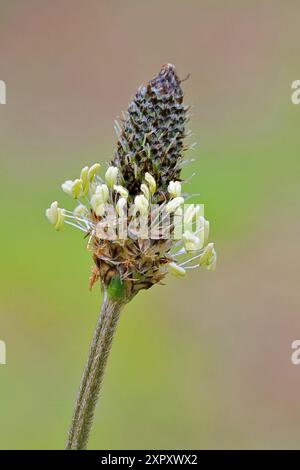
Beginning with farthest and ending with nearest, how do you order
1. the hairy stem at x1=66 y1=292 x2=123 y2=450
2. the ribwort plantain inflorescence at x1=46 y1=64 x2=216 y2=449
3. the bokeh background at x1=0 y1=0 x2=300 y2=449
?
the bokeh background at x1=0 y1=0 x2=300 y2=449
the ribwort plantain inflorescence at x1=46 y1=64 x2=216 y2=449
the hairy stem at x1=66 y1=292 x2=123 y2=450

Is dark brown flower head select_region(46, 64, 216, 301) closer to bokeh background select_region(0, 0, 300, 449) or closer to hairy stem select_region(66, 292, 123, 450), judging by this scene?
hairy stem select_region(66, 292, 123, 450)

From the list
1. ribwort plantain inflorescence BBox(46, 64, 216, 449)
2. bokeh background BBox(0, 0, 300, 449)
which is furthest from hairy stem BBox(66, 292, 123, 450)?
bokeh background BBox(0, 0, 300, 449)

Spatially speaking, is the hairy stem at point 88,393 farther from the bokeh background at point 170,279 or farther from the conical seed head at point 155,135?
the bokeh background at point 170,279

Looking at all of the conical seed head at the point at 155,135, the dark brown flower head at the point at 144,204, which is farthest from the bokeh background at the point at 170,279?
the conical seed head at the point at 155,135

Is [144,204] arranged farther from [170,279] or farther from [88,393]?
[170,279]

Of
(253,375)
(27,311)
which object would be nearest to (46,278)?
(27,311)

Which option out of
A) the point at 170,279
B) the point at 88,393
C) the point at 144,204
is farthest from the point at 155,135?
the point at 170,279

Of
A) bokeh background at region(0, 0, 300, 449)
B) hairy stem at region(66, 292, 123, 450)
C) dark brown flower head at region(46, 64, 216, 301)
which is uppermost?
bokeh background at region(0, 0, 300, 449)
